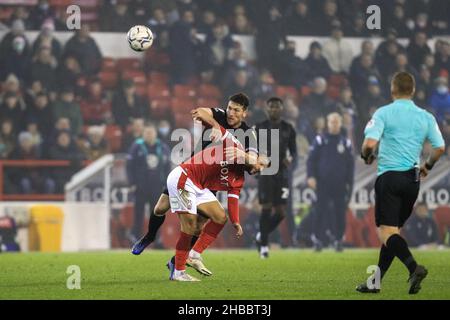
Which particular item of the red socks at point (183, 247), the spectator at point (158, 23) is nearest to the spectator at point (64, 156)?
the spectator at point (158, 23)

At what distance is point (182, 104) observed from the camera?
22.6 meters

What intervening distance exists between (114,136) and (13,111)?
2149 millimetres

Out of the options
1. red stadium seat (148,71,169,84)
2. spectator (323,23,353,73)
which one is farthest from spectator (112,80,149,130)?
spectator (323,23,353,73)

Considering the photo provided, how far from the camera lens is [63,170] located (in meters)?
21.1

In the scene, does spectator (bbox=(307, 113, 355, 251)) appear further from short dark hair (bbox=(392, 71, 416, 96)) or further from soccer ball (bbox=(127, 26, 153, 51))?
short dark hair (bbox=(392, 71, 416, 96))

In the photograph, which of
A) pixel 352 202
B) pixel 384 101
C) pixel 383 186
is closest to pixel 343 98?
pixel 384 101

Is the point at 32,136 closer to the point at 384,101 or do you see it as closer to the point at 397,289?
the point at 384,101

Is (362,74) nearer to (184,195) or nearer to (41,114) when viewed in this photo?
(41,114)

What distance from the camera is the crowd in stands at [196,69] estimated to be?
2180 cm

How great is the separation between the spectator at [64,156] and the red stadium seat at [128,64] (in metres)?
2.27

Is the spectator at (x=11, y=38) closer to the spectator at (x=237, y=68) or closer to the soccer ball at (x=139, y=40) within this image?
the spectator at (x=237, y=68)

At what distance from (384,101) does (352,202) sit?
265 centimetres

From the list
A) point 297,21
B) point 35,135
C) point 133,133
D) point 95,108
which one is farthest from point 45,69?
point 297,21

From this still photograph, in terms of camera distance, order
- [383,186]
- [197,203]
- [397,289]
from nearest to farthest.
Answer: [383,186] → [397,289] → [197,203]
